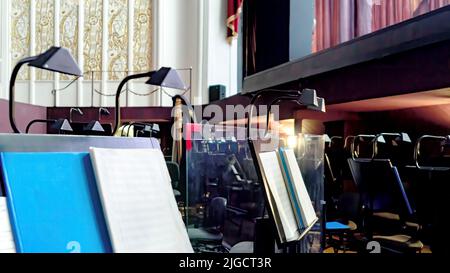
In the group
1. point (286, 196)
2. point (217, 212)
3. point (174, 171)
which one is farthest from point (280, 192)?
point (174, 171)

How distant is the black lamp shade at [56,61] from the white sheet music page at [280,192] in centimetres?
72

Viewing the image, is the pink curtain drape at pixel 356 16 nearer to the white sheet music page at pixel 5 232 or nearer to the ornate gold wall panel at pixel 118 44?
the ornate gold wall panel at pixel 118 44

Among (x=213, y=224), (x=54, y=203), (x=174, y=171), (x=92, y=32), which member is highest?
(x=92, y=32)

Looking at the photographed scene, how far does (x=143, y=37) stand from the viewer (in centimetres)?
898

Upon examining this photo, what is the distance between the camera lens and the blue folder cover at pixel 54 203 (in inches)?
28.8

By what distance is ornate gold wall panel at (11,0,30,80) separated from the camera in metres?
8.89

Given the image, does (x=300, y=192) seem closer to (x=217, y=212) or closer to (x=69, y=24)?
(x=217, y=212)

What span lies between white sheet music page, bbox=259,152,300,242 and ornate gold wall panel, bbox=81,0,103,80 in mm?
8174

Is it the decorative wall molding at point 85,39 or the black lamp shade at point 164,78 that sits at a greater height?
the decorative wall molding at point 85,39

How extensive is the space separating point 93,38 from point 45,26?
3.66 ft

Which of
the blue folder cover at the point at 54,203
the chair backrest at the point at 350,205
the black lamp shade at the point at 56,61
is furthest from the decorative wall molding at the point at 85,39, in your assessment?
the blue folder cover at the point at 54,203

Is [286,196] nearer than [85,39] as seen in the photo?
Yes
